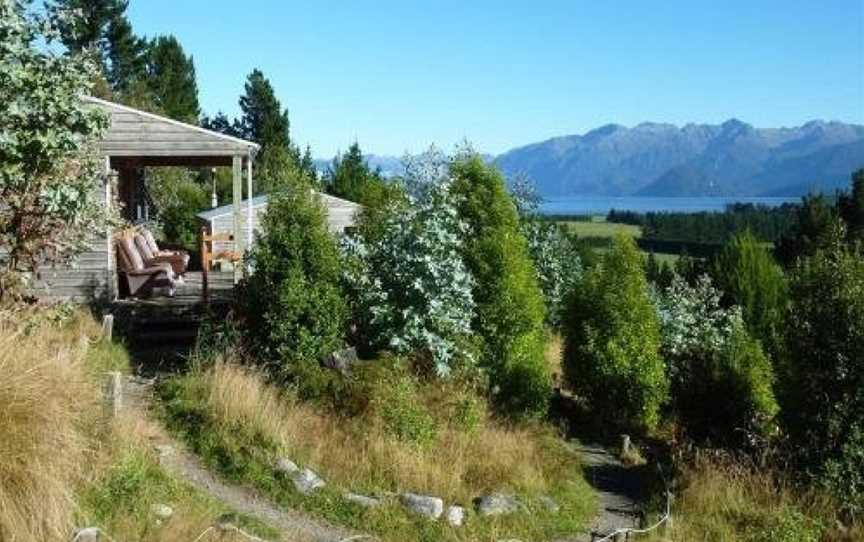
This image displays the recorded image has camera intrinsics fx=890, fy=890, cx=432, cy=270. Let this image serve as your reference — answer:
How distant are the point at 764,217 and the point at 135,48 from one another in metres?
47.2

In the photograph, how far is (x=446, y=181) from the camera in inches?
460

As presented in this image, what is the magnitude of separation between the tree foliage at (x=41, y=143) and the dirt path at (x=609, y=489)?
5.20m

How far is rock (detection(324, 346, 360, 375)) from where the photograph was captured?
989 centimetres

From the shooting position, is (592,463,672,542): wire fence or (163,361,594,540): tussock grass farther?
(163,361,594,540): tussock grass

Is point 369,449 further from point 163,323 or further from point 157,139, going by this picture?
point 157,139

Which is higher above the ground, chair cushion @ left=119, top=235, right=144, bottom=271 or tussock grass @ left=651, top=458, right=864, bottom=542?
chair cushion @ left=119, top=235, right=144, bottom=271

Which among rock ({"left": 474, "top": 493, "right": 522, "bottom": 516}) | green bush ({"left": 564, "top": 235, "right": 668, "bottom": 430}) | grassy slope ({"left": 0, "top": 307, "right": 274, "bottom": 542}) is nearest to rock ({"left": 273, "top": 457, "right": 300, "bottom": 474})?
grassy slope ({"left": 0, "top": 307, "right": 274, "bottom": 542})

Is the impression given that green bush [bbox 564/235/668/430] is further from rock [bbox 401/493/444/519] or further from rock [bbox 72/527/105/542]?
rock [bbox 72/527/105/542]

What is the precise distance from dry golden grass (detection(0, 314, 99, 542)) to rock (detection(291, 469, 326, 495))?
6.64ft

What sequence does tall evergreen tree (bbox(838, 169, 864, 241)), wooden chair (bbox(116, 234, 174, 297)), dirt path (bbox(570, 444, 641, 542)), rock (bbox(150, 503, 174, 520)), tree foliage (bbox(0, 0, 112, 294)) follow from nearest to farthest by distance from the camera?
rock (bbox(150, 503, 174, 520)) < tree foliage (bbox(0, 0, 112, 294)) < dirt path (bbox(570, 444, 641, 542)) < wooden chair (bbox(116, 234, 174, 297)) < tall evergreen tree (bbox(838, 169, 864, 241))

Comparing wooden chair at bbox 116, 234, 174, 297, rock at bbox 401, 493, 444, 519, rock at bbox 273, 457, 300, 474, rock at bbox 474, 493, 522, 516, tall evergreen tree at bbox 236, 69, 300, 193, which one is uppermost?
tall evergreen tree at bbox 236, 69, 300, 193

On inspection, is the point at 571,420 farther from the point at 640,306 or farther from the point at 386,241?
the point at 386,241

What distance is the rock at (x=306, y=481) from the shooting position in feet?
25.1

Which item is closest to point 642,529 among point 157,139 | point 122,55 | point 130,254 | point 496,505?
point 496,505
